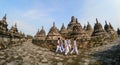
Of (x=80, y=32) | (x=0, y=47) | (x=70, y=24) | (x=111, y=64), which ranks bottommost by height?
(x=111, y=64)

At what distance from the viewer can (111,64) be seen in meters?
10.1

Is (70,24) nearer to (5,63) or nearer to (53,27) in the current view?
(53,27)

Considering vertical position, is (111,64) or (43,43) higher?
(43,43)

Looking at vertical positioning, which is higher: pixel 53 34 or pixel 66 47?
pixel 53 34

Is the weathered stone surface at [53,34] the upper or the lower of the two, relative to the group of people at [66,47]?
upper

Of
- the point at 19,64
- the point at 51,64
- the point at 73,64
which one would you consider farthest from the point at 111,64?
the point at 19,64

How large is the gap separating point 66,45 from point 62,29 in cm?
2122

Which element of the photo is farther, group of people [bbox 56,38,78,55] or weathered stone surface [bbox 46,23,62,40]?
weathered stone surface [bbox 46,23,62,40]

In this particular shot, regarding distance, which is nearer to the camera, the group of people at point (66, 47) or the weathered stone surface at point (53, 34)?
the group of people at point (66, 47)

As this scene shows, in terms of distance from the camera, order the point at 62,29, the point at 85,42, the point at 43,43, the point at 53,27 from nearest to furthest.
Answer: the point at 85,42 < the point at 43,43 < the point at 53,27 < the point at 62,29

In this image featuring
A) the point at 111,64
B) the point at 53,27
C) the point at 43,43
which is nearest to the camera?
the point at 111,64

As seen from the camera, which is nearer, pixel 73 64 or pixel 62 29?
pixel 73 64

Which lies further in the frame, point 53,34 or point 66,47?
point 53,34

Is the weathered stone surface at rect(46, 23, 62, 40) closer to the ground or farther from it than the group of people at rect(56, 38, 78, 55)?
farther from it
